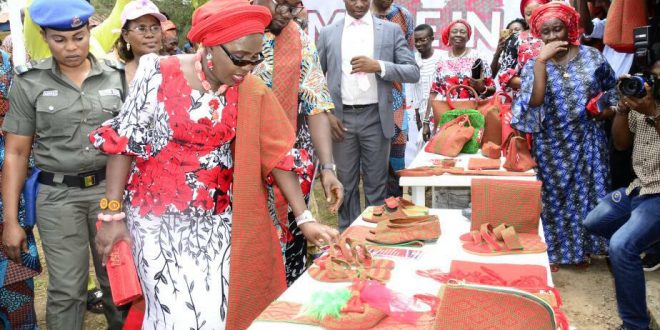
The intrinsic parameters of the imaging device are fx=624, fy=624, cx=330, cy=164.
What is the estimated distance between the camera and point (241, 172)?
2.14 meters

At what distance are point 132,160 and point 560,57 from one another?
125 inches

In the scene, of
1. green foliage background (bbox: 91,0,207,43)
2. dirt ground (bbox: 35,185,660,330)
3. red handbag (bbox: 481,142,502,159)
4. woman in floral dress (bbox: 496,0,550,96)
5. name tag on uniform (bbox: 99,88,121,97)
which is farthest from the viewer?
green foliage background (bbox: 91,0,207,43)

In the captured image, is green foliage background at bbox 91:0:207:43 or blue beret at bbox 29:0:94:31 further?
green foliage background at bbox 91:0:207:43

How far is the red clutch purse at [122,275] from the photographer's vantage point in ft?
6.52

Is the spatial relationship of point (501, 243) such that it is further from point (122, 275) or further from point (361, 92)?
point (361, 92)

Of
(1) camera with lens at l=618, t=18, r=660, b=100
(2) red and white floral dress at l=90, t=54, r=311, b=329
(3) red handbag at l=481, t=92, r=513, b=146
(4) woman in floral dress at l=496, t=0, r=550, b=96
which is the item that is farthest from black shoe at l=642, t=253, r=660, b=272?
(2) red and white floral dress at l=90, t=54, r=311, b=329

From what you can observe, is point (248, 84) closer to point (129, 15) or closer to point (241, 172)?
point (241, 172)

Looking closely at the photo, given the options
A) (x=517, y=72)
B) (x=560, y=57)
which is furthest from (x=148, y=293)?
(x=517, y=72)

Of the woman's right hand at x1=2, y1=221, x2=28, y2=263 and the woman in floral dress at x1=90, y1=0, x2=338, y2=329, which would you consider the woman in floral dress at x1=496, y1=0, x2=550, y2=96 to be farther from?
the woman's right hand at x1=2, y1=221, x2=28, y2=263

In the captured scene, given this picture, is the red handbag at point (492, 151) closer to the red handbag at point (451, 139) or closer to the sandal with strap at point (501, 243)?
the red handbag at point (451, 139)

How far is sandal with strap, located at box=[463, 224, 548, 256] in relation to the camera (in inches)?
94.0

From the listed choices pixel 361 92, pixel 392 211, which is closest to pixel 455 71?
pixel 361 92

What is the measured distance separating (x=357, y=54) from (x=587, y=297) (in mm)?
2297

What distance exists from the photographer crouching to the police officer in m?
2.45
